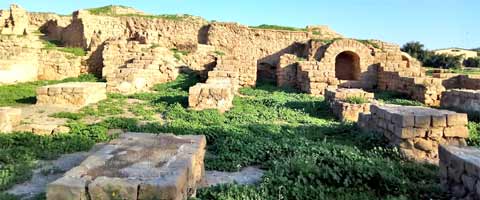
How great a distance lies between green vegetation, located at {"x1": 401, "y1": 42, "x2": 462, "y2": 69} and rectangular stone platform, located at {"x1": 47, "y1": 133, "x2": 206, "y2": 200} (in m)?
36.0

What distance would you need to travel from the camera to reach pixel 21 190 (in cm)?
471

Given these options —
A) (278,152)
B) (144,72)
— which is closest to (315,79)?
(144,72)

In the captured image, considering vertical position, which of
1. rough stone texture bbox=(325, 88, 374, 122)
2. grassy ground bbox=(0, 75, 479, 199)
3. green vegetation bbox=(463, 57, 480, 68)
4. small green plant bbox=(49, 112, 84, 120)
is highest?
green vegetation bbox=(463, 57, 480, 68)

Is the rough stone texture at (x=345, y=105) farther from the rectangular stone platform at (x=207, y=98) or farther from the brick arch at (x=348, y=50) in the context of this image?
the brick arch at (x=348, y=50)

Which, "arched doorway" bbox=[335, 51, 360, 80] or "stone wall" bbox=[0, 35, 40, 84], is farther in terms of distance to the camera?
"arched doorway" bbox=[335, 51, 360, 80]

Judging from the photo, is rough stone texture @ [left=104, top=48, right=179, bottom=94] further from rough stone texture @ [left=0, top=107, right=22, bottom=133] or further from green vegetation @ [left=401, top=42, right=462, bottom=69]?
green vegetation @ [left=401, top=42, right=462, bottom=69]

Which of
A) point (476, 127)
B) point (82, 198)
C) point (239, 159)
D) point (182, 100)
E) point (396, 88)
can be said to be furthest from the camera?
point (396, 88)

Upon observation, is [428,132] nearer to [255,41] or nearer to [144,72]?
[144,72]

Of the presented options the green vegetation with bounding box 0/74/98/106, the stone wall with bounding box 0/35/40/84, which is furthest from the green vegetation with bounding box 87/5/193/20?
the green vegetation with bounding box 0/74/98/106

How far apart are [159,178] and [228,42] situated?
19399 mm

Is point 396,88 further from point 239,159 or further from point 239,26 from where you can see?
point 239,159

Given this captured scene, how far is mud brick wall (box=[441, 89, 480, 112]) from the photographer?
37.3 feet

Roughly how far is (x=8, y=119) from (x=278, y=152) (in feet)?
15.6

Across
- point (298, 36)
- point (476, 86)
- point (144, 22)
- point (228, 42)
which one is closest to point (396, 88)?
point (476, 86)
